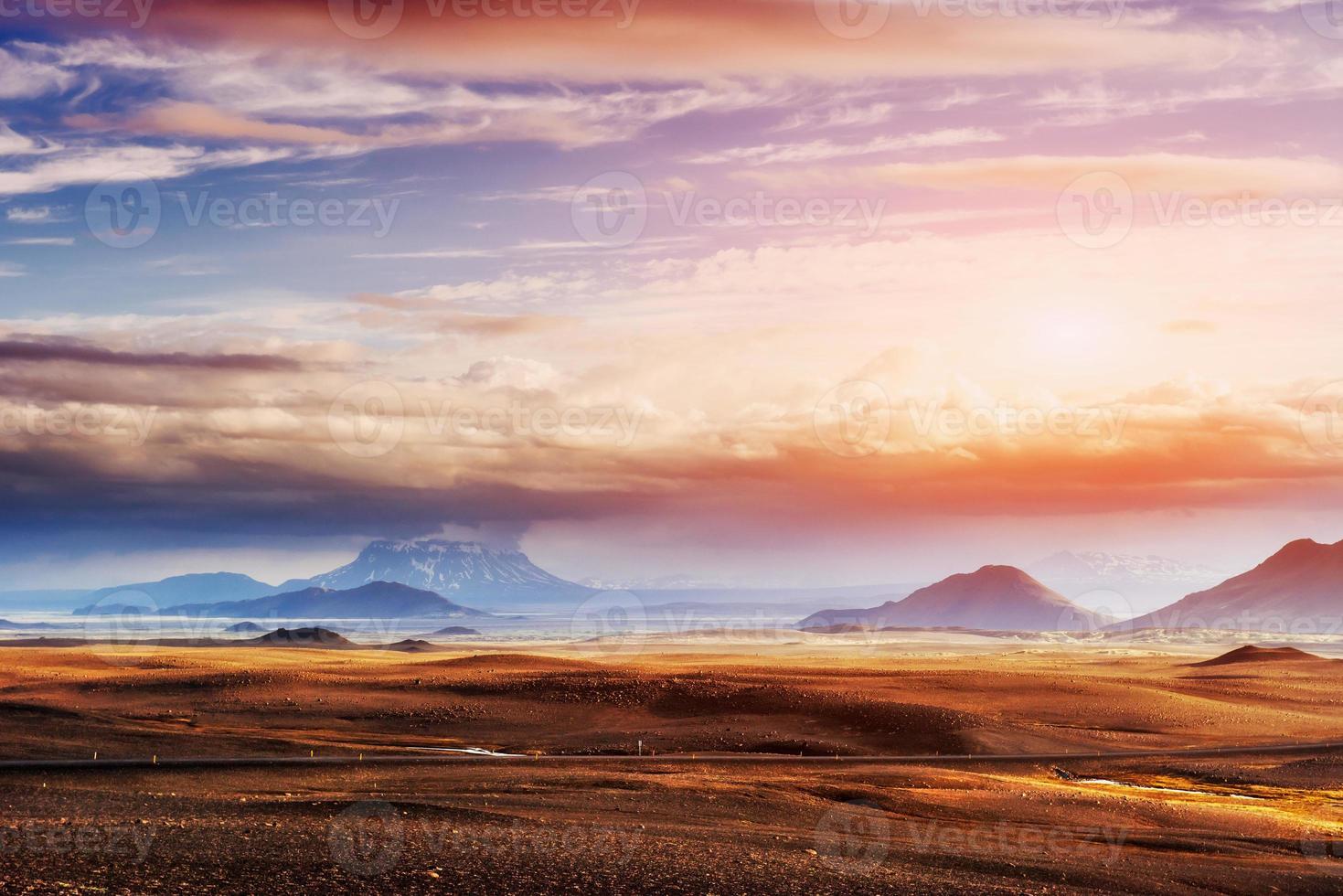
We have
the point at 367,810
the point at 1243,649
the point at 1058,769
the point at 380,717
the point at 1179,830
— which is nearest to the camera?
the point at 367,810

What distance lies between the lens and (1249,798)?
155ft

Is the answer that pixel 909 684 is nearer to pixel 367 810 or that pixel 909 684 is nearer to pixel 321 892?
pixel 367 810

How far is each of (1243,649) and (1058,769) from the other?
320 ft

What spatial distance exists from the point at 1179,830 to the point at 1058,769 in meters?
16.2

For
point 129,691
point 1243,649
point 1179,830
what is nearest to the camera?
point 1179,830

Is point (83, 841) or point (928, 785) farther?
point (928, 785)

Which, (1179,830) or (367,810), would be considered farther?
(1179,830)

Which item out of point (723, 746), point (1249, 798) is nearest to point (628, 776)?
point (723, 746)

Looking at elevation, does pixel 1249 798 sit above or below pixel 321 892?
below

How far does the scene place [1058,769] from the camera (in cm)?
5294

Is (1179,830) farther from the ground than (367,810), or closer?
closer

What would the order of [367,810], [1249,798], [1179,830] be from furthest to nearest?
1. [1249,798]
2. [1179,830]
3. [367,810]

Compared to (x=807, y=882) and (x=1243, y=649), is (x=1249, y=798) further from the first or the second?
(x=1243, y=649)

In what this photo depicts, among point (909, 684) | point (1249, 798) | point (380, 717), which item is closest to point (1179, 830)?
point (1249, 798)
